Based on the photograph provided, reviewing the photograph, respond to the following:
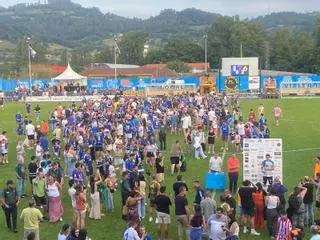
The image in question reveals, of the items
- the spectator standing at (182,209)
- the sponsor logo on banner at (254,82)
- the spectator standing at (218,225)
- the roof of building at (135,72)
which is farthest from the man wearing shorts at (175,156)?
the roof of building at (135,72)

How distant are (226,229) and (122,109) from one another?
22051mm

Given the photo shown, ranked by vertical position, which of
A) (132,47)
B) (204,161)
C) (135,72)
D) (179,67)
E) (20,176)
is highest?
(132,47)

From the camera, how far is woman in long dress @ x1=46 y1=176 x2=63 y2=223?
47.6 feet

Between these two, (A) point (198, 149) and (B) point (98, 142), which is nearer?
(B) point (98, 142)

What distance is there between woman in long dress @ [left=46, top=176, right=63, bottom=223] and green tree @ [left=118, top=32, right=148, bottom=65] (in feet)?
402

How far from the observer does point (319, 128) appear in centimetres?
3225

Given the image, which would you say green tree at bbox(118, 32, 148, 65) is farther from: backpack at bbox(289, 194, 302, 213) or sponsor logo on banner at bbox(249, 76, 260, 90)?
backpack at bbox(289, 194, 302, 213)

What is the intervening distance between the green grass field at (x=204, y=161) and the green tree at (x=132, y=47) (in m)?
90.9

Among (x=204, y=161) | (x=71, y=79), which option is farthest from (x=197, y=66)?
(x=204, y=161)

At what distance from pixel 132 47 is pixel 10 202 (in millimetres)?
127815

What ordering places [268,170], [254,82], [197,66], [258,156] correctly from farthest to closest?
[197,66] → [254,82] → [258,156] → [268,170]

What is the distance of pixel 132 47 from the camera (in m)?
140

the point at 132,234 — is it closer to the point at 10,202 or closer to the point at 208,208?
the point at 208,208

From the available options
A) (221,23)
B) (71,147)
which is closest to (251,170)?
(71,147)
